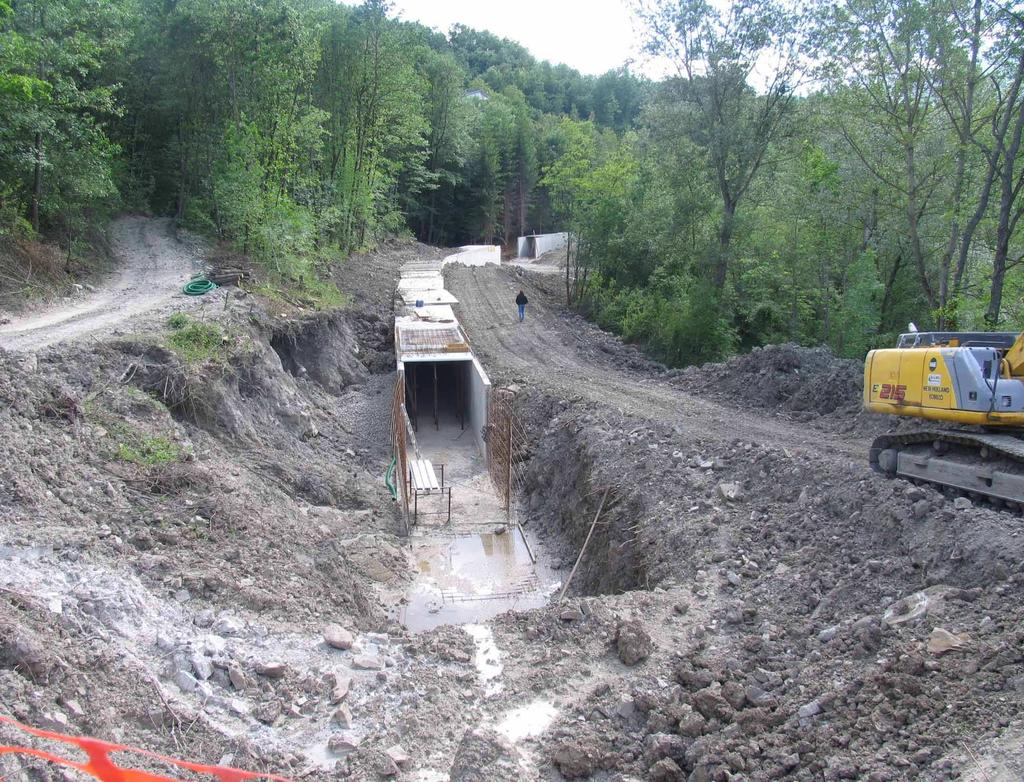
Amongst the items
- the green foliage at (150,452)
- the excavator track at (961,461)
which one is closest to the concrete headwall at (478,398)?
the green foliage at (150,452)

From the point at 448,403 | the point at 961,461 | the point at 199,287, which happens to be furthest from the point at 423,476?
the point at 961,461

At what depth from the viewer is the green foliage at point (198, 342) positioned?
13.0m

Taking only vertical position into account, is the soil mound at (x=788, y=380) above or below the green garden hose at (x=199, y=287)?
below

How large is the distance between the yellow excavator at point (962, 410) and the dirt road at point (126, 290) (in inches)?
499

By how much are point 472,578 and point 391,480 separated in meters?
3.70

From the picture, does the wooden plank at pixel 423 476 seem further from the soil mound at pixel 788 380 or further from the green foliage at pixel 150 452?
the soil mound at pixel 788 380

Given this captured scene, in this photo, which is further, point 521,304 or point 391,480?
point 521,304

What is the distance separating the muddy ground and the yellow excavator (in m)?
0.76

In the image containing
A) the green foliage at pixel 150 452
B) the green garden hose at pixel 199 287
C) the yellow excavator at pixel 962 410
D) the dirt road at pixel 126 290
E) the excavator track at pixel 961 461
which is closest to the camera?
the excavator track at pixel 961 461

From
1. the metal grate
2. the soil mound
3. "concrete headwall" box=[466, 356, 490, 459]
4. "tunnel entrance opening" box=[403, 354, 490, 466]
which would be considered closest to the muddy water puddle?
"concrete headwall" box=[466, 356, 490, 459]

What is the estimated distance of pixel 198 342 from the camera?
1359 centimetres

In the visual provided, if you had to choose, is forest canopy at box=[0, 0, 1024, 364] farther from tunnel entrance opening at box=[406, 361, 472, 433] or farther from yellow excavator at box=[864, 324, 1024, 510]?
yellow excavator at box=[864, 324, 1024, 510]

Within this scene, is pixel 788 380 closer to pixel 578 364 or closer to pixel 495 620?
pixel 578 364

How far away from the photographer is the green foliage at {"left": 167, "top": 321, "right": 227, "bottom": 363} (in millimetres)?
12977
